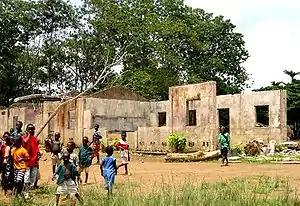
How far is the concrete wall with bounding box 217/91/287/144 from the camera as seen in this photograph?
82.8 ft

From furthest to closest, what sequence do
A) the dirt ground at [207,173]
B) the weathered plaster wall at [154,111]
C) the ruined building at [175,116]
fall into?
the weathered plaster wall at [154,111], the ruined building at [175,116], the dirt ground at [207,173]

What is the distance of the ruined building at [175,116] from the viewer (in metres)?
22.7

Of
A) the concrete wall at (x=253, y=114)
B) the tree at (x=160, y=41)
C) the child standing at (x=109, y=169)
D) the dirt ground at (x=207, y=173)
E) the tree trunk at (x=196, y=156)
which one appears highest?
the tree at (x=160, y=41)

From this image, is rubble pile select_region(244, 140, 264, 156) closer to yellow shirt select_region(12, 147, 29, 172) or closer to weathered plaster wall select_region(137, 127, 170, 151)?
weathered plaster wall select_region(137, 127, 170, 151)

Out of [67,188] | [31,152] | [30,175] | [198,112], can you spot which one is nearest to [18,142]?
[31,152]

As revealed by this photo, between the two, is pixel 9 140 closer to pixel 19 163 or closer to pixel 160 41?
pixel 19 163

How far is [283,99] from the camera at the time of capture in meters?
25.4

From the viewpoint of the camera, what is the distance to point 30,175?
398 inches

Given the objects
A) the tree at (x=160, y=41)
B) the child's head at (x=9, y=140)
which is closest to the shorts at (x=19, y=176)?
the child's head at (x=9, y=140)

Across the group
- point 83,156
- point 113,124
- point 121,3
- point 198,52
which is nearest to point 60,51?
point 121,3

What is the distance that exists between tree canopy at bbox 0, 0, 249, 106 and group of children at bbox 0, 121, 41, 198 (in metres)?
27.1

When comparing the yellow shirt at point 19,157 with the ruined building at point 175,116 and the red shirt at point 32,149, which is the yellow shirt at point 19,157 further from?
the ruined building at point 175,116

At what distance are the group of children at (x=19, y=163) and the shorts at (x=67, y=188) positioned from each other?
0.99 metres

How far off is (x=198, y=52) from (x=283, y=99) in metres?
17.2
